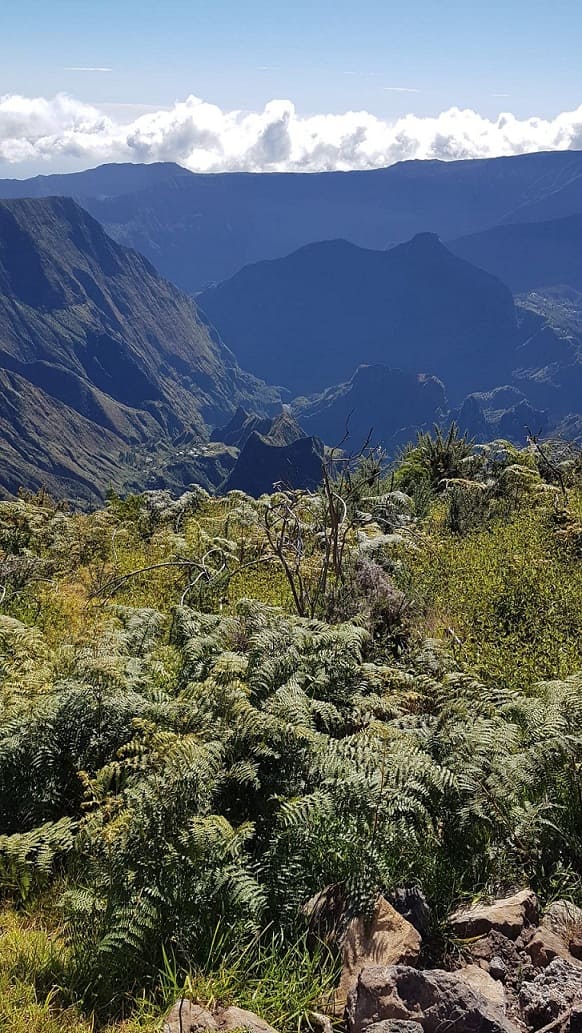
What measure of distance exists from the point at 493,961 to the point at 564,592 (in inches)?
275

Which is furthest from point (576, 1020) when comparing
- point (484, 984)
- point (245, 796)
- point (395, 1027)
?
point (245, 796)

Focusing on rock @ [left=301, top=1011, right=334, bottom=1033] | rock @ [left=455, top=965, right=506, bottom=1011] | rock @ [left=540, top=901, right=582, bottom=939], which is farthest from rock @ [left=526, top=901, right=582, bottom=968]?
rock @ [left=301, top=1011, right=334, bottom=1033]

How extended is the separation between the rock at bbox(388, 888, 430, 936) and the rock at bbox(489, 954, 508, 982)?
15.1 inches

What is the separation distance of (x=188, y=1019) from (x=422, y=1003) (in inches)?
40.8

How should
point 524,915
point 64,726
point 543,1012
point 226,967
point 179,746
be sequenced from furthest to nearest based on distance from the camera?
point 64,726 < point 179,746 < point 524,915 < point 226,967 < point 543,1012

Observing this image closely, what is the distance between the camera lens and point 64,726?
5000mm

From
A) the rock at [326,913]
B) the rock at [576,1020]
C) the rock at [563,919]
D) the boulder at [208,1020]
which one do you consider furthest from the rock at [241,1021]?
the rock at [563,919]

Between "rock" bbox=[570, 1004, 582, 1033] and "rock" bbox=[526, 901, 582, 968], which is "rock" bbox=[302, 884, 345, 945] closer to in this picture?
"rock" bbox=[526, 901, 582, 968]

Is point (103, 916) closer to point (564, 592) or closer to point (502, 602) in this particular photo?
point (502, 602)

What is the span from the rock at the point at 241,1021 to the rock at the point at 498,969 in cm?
117

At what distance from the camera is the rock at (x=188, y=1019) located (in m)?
2.98

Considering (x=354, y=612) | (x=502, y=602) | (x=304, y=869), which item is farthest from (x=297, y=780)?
(x=502, y=602)

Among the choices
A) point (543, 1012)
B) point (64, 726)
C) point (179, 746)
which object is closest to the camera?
point (543, 1012)

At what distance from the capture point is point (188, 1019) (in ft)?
9.98
